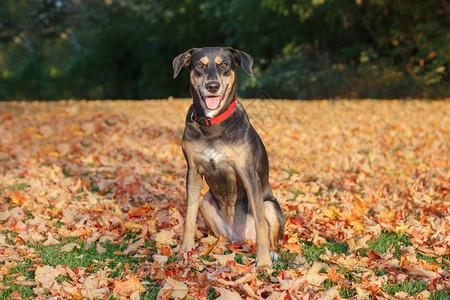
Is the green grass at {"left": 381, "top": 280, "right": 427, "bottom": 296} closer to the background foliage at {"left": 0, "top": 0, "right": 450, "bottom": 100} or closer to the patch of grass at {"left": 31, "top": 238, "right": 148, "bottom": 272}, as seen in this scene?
the patch of grass at {"left": 31, "top": 238, "right": 148, "bottom": 272}

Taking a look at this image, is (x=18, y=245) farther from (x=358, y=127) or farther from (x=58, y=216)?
(x=358, y=127)

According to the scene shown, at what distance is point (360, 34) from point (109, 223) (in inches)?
840

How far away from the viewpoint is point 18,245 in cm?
431

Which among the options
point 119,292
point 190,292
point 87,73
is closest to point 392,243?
point 190,292

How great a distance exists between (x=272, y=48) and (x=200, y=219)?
21.7 metres

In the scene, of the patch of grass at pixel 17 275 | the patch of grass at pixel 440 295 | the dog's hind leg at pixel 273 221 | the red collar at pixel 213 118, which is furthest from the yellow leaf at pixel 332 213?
the patch of grass at pixel 17 275

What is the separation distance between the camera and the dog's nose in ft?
12.0

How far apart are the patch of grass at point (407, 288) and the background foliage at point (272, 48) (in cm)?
1500

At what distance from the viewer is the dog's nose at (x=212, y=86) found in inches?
143

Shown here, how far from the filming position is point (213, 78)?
3691 millimetres

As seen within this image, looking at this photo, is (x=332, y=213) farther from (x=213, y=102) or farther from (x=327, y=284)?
(x=213, y=102)

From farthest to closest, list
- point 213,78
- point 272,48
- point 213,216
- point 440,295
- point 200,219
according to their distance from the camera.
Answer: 1. point 272,48
2. point 200,219
3. point 213,216
4. point 213,78
5. point 440,295

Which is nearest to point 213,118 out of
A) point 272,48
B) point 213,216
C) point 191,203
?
point 191,203

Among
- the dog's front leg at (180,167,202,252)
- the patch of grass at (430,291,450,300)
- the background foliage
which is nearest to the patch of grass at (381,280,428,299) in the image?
the patch of grass at (430,291,450,300)
